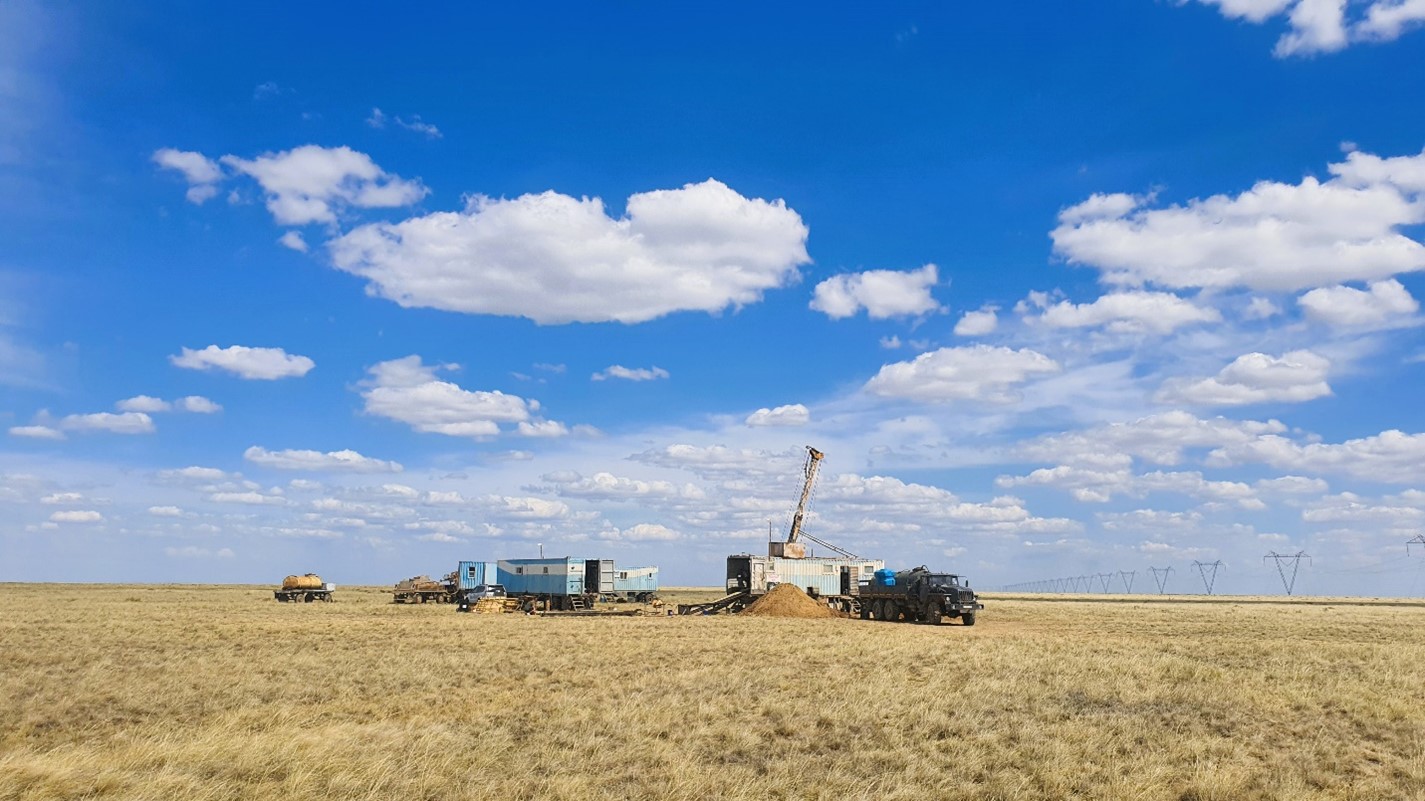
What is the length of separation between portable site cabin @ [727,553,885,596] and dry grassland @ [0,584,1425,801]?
2632cm

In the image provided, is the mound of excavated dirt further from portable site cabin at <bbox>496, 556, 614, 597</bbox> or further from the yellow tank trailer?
the yellow tank trailer

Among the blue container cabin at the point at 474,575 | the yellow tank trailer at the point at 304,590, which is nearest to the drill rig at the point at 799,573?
the blue container cabin at the point at 474,575

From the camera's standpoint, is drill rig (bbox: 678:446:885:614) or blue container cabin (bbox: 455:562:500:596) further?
blue container cabin (bbox: 455:562:500:596)

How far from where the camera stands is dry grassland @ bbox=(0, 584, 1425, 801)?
11.6 meters

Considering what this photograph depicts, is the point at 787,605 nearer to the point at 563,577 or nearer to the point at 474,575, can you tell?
the point at 563,577

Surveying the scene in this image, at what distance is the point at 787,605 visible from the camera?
2044 inches

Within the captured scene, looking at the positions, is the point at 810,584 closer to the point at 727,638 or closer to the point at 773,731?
the point at 727,638

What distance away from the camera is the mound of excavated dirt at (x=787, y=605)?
51.3m

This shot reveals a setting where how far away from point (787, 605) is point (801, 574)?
8.05 metres

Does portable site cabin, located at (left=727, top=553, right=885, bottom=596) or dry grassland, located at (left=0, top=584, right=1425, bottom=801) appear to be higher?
portable site cabin, located at (left=727, top=553, right=885, bottom=596)

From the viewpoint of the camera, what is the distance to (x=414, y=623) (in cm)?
4294

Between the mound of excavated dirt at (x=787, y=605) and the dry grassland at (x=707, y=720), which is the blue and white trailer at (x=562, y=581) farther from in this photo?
the dry grassland at (x=707, y=720)

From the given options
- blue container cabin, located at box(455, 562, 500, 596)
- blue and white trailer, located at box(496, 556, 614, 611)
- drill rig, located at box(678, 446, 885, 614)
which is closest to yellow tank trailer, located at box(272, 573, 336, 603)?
blue container cabin, located at box(455, 562, 500, 596)

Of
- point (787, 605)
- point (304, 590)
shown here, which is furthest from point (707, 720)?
point (304, 590)
